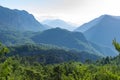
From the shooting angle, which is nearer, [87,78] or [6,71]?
[6,71]

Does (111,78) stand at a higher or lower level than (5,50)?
lower

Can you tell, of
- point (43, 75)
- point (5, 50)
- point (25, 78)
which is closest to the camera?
point (5, 50)

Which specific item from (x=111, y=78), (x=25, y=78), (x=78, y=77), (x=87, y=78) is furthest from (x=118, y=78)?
(x=25, y=78)

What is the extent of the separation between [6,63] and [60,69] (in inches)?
2588

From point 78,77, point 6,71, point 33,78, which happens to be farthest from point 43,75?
point 6,71

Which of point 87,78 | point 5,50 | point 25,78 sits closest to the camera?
point 5,50

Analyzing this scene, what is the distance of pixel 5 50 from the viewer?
29.7 metres

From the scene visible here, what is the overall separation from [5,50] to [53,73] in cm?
6768

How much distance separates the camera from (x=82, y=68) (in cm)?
3766

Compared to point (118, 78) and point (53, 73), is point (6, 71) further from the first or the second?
point (53, 73)

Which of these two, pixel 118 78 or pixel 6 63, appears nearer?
pixel 118 78

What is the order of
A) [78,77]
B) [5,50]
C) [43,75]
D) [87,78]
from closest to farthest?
[5,50]
[87,78]
[78,77]
[43,75]

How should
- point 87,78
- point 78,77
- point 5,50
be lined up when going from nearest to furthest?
point 5,50, point 87,78, point 78,77

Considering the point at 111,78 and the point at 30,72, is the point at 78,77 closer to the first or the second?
the point at 111,78
